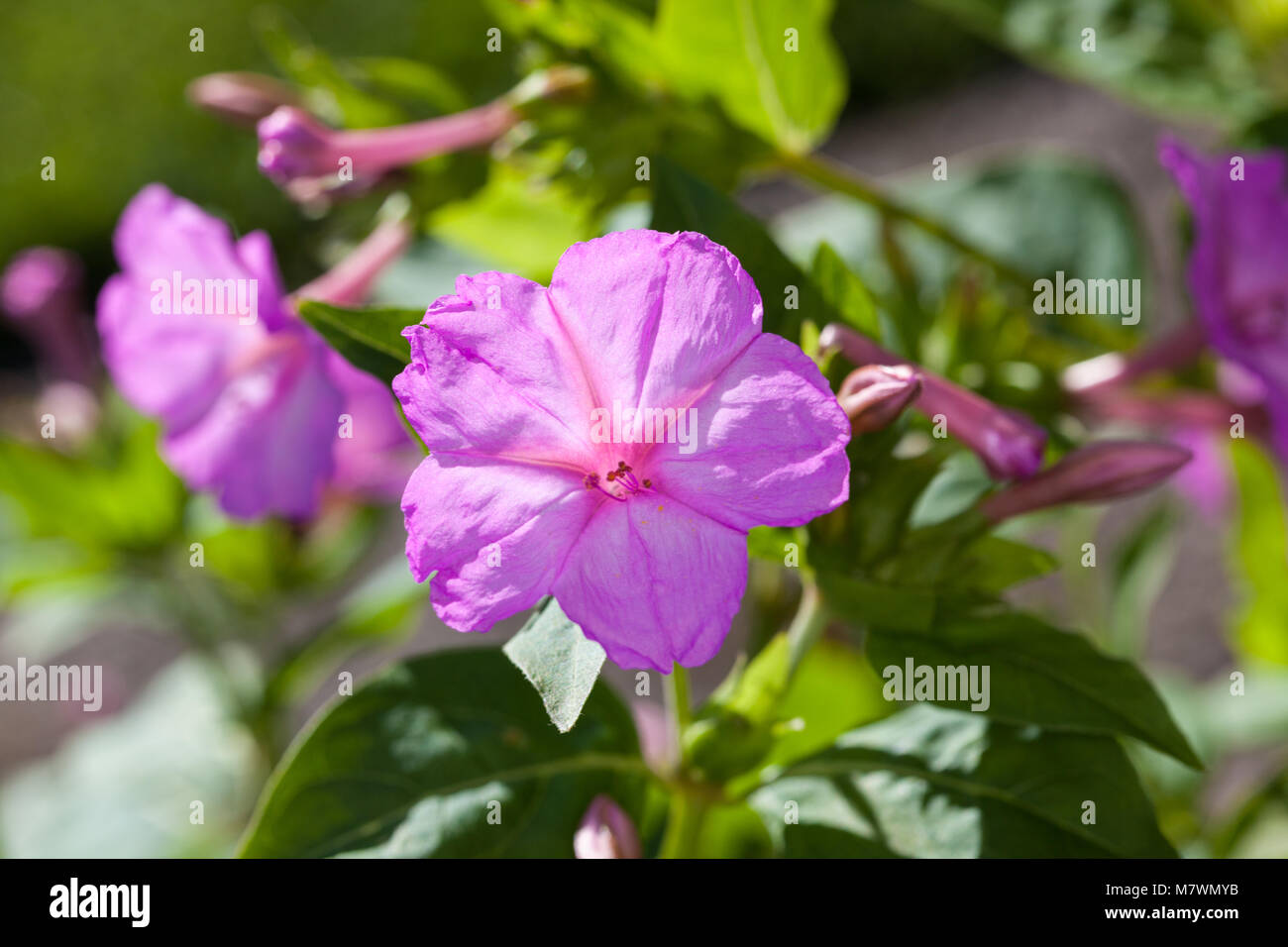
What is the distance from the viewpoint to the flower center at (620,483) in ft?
2.19

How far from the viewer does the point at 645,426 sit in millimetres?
662

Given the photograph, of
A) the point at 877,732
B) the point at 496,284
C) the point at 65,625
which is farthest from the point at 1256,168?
the point at 65,625

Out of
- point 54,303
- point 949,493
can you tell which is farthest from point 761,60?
point 54,303

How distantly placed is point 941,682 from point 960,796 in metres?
0.08

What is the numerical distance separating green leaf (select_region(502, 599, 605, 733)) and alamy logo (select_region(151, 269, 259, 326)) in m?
0.45

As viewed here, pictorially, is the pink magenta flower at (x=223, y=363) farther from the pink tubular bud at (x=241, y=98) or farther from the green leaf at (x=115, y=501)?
the green leaf at (x=115, y=501)

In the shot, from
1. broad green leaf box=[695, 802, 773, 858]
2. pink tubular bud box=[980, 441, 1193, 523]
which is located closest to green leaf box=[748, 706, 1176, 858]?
pink tubular bud box=[980, 441, 1193, 523]

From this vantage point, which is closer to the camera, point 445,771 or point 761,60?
point 445,771

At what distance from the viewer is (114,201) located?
6.89m

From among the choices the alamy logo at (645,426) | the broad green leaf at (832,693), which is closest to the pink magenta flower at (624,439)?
the alamy logo at (645,426)

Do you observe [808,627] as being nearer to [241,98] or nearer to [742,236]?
[742,236]
